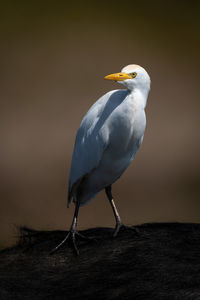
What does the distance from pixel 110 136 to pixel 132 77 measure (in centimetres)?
24

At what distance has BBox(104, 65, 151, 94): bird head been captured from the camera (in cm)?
179

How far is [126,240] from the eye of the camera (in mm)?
1829

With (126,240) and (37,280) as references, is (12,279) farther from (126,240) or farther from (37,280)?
(126,240)

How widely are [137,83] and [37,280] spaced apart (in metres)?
0.80

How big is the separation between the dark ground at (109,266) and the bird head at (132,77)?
1.86 feet

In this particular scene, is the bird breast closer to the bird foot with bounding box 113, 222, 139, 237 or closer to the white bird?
the white bird

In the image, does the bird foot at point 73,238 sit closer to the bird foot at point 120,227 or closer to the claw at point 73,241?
the claw at point 73,241

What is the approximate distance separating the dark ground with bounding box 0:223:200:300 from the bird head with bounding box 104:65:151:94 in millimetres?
566

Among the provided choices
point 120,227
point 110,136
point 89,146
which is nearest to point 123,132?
point 110,136

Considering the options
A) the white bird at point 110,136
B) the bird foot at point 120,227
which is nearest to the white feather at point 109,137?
the white bird at point 110,136

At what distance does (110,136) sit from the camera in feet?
6.19

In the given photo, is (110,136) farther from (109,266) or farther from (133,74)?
(109,266)

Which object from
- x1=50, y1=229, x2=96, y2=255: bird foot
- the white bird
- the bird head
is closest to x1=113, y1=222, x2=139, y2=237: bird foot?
the white bird

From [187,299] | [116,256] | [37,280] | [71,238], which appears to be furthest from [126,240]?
[187,299]
